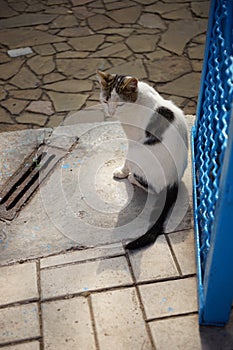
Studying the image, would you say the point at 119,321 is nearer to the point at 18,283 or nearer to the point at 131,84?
the point at 18,283

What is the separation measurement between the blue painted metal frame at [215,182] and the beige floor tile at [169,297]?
0.13 meters

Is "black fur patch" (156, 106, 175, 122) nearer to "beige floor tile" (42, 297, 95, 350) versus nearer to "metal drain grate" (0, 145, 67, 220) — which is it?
"metal drain grate" (0, 145, 67, 220)

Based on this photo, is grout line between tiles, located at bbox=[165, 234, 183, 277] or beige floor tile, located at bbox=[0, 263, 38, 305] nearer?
beige floor tile, located at bbox=[0, 263, 38, 305]

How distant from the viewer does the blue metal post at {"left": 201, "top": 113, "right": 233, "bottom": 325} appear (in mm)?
1946

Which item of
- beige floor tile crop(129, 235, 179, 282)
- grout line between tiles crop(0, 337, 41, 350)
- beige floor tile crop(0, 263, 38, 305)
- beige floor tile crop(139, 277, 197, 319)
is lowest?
grout line between tiles crop(0, 337, 41, 350)

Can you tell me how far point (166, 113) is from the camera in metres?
3.02

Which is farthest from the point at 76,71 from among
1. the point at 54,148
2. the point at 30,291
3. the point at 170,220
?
the point at 30,291

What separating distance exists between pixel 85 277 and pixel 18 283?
422mm

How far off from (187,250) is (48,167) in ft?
4.44

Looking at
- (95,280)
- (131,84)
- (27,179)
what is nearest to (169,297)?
(95,280)

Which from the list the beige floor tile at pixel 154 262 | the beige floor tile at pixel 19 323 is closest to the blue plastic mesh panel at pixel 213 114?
the beige floor tile at pixel 154 262

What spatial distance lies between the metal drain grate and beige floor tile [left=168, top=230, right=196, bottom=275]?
Answer: 45.9 inches

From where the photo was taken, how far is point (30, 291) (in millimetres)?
2713

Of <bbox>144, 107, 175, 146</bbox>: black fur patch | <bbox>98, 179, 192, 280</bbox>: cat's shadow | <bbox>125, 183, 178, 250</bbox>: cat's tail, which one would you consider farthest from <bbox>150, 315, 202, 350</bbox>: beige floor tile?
<bbox>144, 107, 175, 146</bbox>: black fur patch
